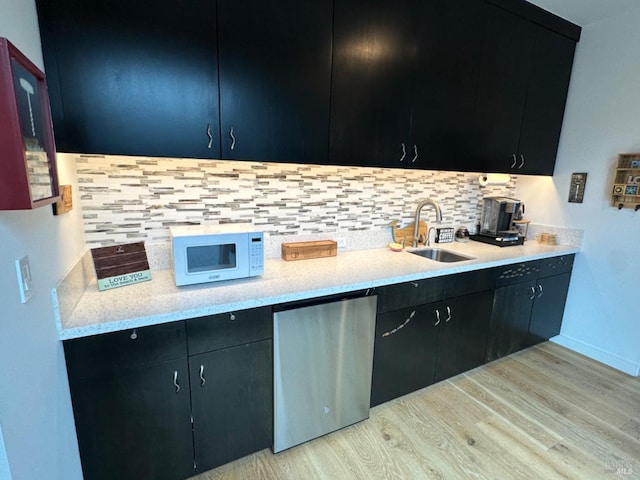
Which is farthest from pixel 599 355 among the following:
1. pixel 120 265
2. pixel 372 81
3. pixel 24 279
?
pixel 24 279

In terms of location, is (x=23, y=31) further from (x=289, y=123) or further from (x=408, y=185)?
(x=408, y=185)

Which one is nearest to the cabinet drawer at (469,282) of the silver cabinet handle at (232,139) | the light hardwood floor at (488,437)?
A: the light hardwood floor at (488,437)

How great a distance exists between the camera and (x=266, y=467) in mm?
1617

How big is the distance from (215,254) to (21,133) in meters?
0.93

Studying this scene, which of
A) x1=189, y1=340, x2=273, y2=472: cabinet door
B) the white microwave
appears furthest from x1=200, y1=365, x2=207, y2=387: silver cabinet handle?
the white microwave

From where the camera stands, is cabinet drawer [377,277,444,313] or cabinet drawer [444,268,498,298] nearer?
cabinet drawer [377,277,444,313]

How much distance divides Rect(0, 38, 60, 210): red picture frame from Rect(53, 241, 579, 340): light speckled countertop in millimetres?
511

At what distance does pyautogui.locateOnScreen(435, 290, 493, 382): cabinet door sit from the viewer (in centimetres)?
214

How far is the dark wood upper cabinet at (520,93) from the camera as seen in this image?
2.21 metres

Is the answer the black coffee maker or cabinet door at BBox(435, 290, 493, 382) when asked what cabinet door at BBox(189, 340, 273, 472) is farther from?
the black coffee maker

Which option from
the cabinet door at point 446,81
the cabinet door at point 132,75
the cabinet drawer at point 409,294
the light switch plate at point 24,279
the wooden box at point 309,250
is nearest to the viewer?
the light switch plate at point 24,279

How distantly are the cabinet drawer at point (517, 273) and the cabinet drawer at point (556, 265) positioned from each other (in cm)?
9

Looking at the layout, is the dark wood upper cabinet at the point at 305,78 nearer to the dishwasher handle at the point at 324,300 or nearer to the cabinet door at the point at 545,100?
the cabinet door at the point at 545,100

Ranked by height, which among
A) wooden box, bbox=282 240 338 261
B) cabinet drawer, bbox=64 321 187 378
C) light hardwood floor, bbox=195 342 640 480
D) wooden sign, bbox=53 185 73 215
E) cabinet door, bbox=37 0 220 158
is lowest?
light hardwood floor, bbox=195 342 640 480
